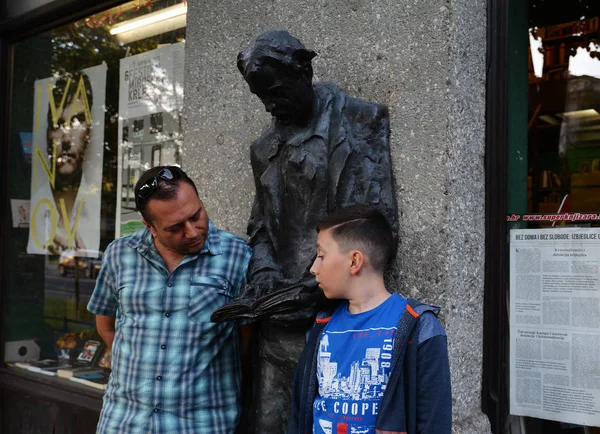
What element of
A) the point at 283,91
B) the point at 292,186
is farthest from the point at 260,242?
the point at 283,91

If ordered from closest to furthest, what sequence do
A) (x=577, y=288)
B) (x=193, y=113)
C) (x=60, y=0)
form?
1. (x=577, y=288)
2. (x=193, y=113)
3. (x=60, y=0)

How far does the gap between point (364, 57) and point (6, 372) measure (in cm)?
373

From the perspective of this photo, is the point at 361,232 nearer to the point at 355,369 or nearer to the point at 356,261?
the point at 356,261

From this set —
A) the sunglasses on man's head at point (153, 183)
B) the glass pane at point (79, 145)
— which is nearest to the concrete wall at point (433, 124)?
the sunglasses on man's head at point (153, 183)

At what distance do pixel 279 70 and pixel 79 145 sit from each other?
10.3ft

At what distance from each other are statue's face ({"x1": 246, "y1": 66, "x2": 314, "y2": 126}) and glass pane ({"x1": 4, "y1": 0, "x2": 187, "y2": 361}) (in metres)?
1.99

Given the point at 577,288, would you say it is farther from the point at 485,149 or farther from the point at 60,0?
the point at 60,0

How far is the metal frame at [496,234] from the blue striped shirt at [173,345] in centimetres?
93

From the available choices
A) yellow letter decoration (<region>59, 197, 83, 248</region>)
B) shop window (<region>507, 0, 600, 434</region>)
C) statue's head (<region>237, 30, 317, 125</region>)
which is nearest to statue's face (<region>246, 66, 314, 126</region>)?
statue's head (<region>237, 30, 317, 125</region>)

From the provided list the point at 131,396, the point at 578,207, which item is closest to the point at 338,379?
the point at 131,396

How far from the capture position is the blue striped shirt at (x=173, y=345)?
2.34 metres

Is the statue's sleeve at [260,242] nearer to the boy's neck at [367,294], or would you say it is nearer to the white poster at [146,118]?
the boy's neck at [367,294]

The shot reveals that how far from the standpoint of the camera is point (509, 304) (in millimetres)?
2699

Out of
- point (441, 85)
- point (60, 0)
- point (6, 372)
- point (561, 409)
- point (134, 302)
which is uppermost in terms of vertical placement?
point (60, 0)
